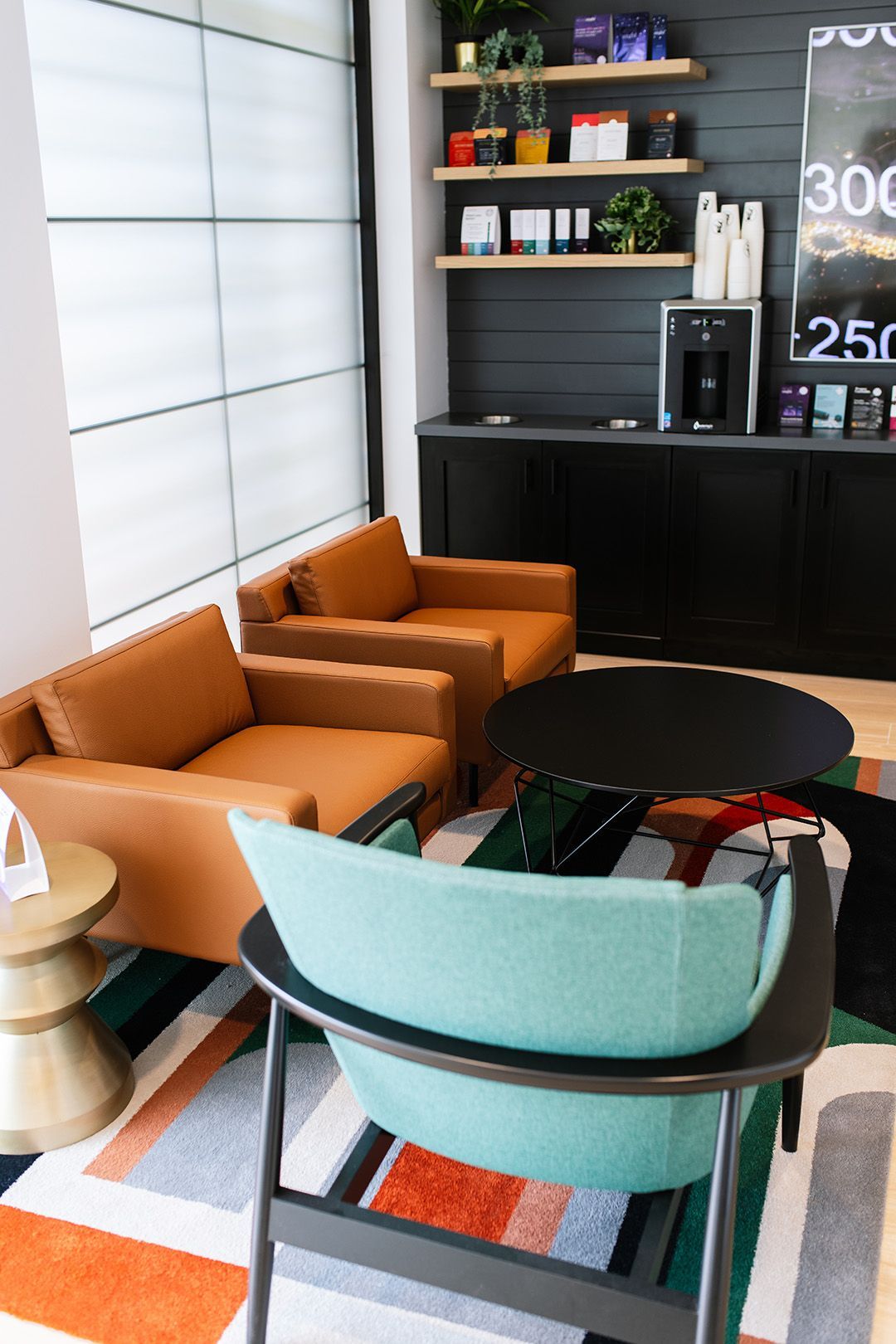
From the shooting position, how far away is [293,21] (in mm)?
4418

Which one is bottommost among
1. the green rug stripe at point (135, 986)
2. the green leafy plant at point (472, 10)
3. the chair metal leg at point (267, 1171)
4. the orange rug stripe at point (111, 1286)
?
the orange rug stripe at point (111, 1286)

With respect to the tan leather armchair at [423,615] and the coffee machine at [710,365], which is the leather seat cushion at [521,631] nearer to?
the tan leather armchair at [423,615]

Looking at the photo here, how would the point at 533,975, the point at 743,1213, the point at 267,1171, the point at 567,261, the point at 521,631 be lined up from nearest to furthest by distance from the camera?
the point at 533,975 < the point at 267,1171 < the point at 743,1213 < the point at 521,631 < the point at 567,261

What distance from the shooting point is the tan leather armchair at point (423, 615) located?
11.5 feet

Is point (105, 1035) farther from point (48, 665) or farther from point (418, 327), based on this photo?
point (418, 327)

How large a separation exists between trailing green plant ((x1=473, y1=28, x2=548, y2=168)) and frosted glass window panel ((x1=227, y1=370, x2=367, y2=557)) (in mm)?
1134

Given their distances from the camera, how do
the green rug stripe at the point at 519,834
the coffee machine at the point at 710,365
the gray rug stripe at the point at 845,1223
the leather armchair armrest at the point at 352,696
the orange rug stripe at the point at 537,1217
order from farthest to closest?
the coffee machine at the point at 710,365 < the green rug stripe at the point at 519,834 < the leather armchair armrest at the point at 352,696 < the orange rug stripe at the point at 537,1217 < the gray rug stripe at the point at 845,1223

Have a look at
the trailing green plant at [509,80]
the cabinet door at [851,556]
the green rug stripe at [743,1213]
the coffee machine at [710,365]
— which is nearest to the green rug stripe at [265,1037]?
the green rug stripe at [743,1213]

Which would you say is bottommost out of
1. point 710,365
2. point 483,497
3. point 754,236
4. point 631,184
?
point 483,497

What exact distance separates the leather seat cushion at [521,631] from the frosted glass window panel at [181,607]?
665 millimetres

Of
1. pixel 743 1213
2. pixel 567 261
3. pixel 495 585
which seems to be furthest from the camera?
pixel 567 261

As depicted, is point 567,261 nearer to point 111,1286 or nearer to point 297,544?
point 297,544

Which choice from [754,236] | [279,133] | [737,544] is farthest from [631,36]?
[737,544]

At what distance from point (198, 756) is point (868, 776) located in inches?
81.7
